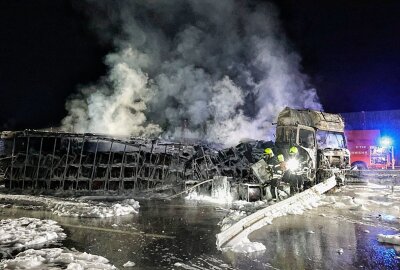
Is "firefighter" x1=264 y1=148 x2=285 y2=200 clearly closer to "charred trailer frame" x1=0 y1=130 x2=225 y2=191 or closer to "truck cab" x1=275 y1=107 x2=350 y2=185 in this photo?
"truck cab" x1=275 y1=107 x2=350 y2=185

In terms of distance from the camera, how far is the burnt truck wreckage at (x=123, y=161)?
44.6 feet

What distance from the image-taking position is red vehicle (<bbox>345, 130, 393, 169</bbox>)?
66.1 feet

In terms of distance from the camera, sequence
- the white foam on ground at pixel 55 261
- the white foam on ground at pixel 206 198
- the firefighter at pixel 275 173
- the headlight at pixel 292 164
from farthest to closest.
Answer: the white foam on ground at pixel 206 198
the headlight at pixel 292 164
the firefighter at pixel 275 173
the white foam on ground at pixel 55 261

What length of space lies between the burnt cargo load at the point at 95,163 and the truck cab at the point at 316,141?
256 centimetres

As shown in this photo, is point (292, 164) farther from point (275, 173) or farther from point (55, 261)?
point (55, 261)

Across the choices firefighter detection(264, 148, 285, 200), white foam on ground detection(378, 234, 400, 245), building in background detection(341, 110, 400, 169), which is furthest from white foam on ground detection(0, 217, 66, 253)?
building in background detection(341, 110, 400, 169)

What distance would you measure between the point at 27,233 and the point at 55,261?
2089mm

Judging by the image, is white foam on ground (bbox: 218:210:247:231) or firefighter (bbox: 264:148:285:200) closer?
white foam on ground (bbox: 218:210:247:231)

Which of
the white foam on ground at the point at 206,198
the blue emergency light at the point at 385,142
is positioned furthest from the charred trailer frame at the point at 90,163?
the blue emergency light at the point at 385,142

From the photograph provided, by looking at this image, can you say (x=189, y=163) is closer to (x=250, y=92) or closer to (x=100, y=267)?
(x=100, y=267)

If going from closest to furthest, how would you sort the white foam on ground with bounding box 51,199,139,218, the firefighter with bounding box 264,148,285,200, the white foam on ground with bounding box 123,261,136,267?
the white foam on ground with bounding box 123,261,136,267, the white foam on ground with bounding box 51,199,139,218, the firefighter with bounding box 264,148,285,200

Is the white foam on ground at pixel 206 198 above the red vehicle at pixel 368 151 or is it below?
below

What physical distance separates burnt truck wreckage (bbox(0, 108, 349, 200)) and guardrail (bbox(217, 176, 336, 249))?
246 cm

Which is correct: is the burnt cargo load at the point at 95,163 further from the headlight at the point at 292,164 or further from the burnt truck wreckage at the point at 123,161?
the headlight at the point at 292,164
